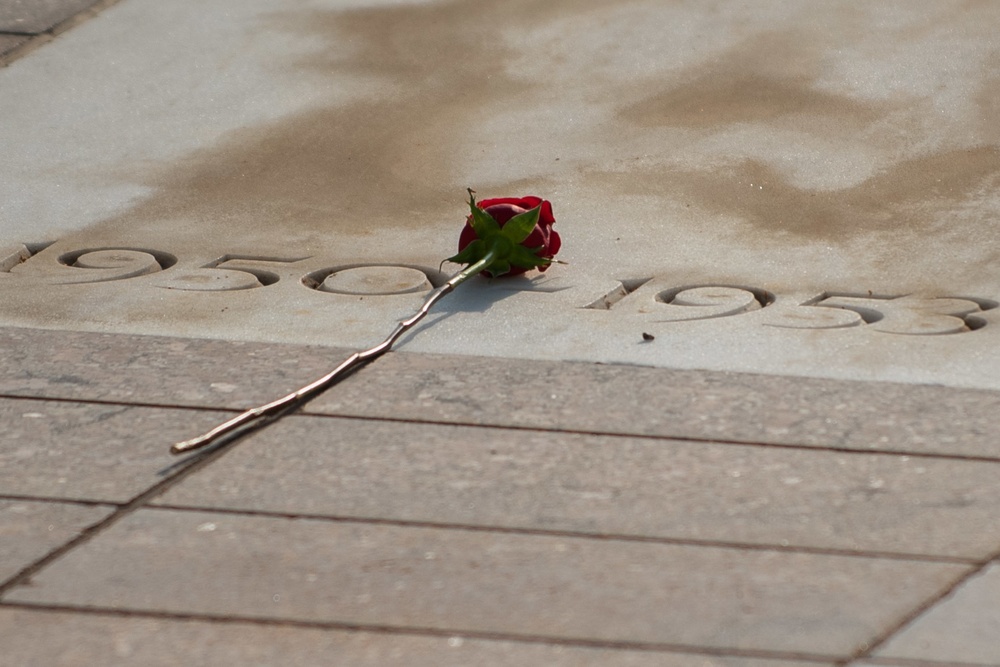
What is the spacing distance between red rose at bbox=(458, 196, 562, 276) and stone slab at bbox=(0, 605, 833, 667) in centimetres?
165

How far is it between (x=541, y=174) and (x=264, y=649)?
8.80ft

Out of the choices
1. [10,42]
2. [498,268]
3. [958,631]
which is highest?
[10,42]

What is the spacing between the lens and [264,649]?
76.3 inches

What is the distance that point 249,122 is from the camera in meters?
4.85

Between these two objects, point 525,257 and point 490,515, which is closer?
point 490,515

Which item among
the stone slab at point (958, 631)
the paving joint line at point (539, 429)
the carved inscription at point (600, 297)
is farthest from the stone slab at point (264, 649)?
the carved inscription at point (600, 297)

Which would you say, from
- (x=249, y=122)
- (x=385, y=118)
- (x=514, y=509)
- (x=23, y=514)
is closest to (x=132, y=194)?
(x=249, y=122)

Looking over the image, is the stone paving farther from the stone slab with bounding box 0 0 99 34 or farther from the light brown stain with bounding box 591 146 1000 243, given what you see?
the stone slab with bounding box 0 0 99 34

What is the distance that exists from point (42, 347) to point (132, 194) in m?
1.28

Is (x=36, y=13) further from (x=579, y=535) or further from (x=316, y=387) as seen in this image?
(x=579, y=535)

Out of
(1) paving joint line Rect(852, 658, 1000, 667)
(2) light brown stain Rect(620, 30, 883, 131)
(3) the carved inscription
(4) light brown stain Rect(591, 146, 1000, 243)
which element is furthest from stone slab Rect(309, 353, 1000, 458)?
(2) light brown stain Rect(620, 30, 883, 131)

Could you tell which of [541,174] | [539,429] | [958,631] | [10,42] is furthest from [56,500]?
[10,42]

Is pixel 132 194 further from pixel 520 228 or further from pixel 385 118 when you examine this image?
pixel 520 228

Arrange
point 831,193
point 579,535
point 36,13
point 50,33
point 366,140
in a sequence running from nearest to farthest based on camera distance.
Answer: point 579,535
point 831,193
point 366,140
point 50,33
point 36,13
